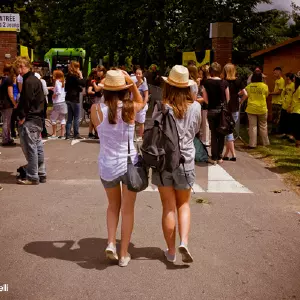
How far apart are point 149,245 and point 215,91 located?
16.0 feet

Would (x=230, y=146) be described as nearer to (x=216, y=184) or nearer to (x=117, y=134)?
(x=216, y=184)

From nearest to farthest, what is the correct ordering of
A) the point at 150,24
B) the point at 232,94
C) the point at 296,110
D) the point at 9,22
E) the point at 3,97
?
the point at 232,94 < the point at 3,97 < the point at 296,110 < the point at 9,22 < the point at 150,24

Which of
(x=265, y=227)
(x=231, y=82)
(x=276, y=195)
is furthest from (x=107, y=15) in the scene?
(x=265, y=227)

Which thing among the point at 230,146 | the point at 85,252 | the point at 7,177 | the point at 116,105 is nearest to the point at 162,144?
the point at 116,105

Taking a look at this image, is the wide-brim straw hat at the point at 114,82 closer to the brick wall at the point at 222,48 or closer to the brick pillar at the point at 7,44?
the brick wall at the point at 222,48

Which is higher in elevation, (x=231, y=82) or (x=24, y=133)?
(x=231, y=82)

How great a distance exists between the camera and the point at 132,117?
15.4ft

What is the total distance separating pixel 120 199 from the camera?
16.3 feet

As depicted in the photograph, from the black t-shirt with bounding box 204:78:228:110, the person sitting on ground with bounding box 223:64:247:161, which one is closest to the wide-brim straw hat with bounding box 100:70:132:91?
the black t-shirt with bounding box 204:78:228:110

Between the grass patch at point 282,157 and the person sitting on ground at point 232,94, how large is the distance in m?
0.83

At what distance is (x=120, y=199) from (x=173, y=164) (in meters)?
0.67

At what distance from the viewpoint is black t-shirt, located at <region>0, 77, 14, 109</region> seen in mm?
11805

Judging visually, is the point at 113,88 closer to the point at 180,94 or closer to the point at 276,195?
the point at 180,94

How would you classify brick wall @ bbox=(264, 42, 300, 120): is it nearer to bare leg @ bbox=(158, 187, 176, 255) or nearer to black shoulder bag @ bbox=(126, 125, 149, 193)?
bare leg @ bbox=(158, 187, 176, 255)
